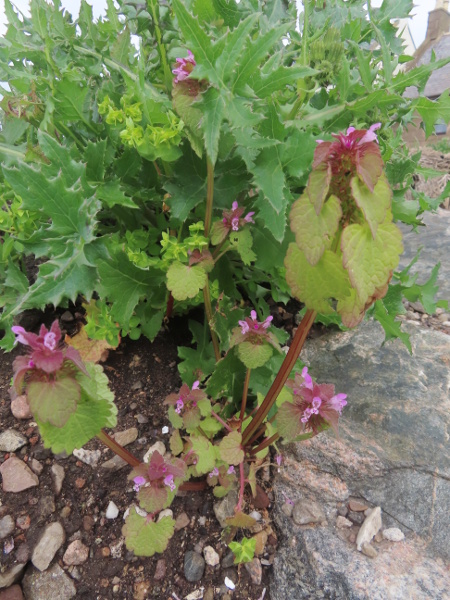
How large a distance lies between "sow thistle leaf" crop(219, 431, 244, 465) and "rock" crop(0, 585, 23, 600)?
19.7 inches

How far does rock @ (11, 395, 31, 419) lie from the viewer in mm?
1210

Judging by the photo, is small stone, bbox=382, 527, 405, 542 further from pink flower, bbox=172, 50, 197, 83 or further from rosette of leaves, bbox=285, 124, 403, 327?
pink flower, bbox=172, 50, 197, 83

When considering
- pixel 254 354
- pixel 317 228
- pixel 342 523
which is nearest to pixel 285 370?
pixel 254 354

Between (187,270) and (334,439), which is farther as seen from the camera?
(334,439)

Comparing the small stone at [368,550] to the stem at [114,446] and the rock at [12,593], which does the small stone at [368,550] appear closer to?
the stem at [114,446]

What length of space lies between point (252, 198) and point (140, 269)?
0.33 metres

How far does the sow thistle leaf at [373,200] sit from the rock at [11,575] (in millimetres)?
978

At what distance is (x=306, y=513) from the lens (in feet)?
3.37

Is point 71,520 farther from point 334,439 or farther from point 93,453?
point 334,439

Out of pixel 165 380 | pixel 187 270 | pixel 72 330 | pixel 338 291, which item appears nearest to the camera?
pixel 338 291

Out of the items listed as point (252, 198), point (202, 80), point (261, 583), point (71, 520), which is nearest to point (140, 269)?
point (252, 198)

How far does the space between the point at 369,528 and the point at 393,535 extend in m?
0.05

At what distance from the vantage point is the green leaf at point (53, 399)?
60cm

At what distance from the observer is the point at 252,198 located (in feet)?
3.66
